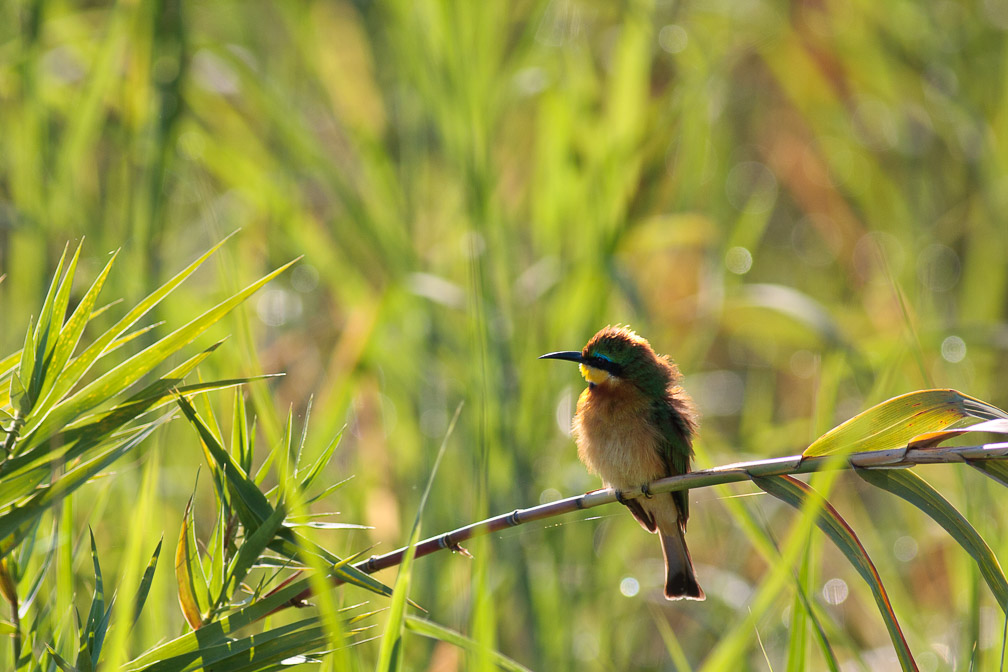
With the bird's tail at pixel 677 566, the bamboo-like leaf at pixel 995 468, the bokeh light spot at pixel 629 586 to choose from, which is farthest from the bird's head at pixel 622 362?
the bamboo-like leaf at pixel 995 468

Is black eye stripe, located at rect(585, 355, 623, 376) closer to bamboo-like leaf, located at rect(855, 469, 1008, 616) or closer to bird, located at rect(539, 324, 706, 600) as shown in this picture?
bird, located at rect(539, 324, 706, 600)

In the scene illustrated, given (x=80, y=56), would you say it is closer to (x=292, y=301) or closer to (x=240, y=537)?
(x=292, y=301)

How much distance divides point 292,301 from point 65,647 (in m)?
1.82

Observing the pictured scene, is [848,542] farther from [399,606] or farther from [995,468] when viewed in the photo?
[399,606]

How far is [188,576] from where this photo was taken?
114 centimetres

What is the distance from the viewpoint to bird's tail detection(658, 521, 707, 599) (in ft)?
6.82

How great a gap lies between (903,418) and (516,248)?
74.2 inches

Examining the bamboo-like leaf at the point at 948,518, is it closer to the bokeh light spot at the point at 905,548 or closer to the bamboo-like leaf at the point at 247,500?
the bamboo-like leaf at the point at 247,500

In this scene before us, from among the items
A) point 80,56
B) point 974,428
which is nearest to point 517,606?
point 974,428

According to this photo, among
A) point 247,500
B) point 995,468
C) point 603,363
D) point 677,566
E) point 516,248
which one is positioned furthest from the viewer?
point 516,248

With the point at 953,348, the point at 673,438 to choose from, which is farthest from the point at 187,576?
the point at 953,348

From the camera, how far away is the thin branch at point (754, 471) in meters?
0.94

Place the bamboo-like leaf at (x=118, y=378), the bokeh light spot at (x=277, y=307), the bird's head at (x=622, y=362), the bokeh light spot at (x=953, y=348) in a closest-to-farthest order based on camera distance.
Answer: the bamboo-like leaf at (x=118, y=378)
the bird's head at (x=622, y=362)
the bokeh light spot at (x=953, y=348)
the bokeh light spot at (x=277, y=307)

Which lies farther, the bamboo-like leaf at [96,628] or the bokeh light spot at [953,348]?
the bokeh light spot at [953,348]
